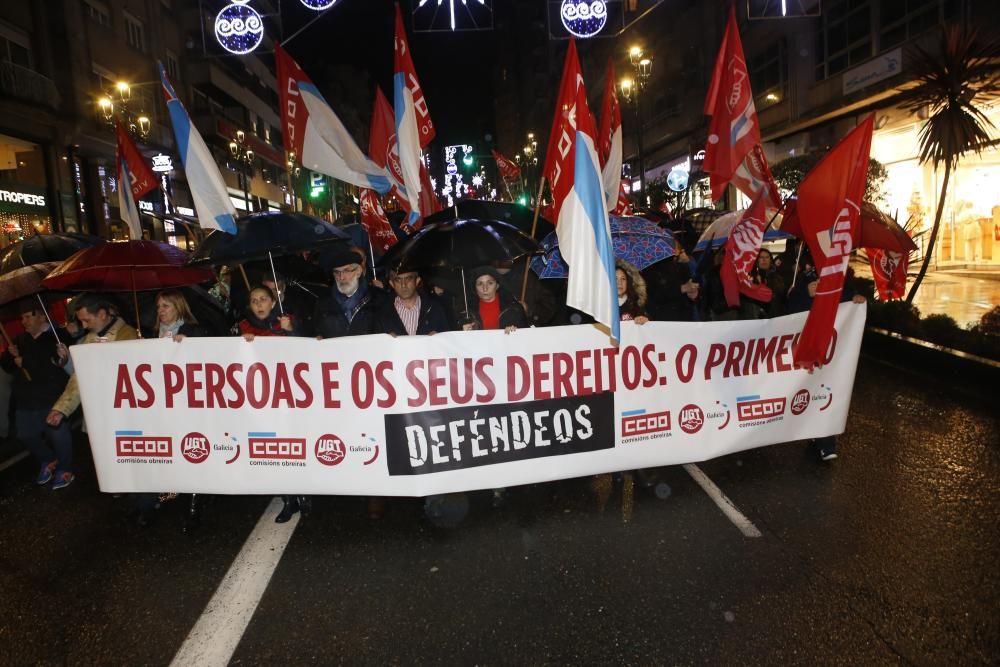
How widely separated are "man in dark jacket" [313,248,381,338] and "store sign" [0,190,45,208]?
1950 centimetres

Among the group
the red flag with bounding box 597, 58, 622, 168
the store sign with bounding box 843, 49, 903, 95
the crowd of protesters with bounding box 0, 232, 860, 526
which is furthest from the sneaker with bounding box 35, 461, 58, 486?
the store sign with bounding box 843, 49, 903, 95

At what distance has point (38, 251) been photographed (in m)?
7.34

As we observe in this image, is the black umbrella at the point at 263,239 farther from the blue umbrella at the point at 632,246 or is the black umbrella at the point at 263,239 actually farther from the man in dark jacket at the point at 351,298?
the blue umbrella at the point at 632,246

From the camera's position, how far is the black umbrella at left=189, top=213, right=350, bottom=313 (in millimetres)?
4879

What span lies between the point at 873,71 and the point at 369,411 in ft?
66.6

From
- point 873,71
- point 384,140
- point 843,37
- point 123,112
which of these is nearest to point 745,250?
point 384,140

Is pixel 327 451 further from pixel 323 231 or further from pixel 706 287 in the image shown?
pixel 706 287

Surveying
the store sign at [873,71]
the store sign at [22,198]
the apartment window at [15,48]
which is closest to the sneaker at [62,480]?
the store sign at [22,198]

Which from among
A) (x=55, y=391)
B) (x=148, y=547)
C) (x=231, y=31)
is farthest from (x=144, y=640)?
(x=231, y=31)

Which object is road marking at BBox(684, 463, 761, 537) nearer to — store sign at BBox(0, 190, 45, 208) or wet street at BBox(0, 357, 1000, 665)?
wet street at BBox(0, 357, 1000, 665)

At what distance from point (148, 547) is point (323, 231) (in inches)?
106

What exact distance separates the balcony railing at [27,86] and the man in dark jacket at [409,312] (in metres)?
21.0

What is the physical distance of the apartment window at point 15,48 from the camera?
66.0ft

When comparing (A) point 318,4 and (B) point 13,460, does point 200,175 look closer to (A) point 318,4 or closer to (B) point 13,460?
(B) point 13,460
